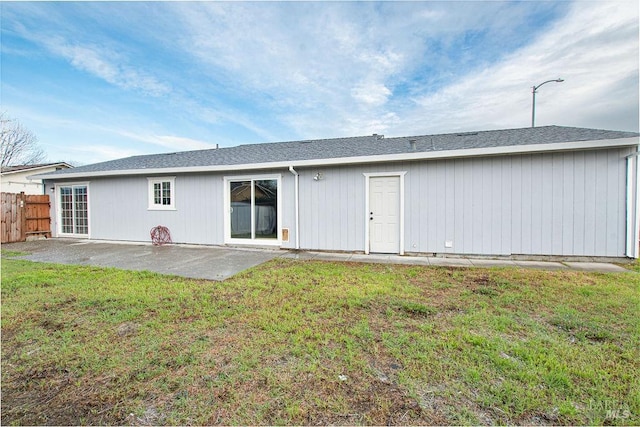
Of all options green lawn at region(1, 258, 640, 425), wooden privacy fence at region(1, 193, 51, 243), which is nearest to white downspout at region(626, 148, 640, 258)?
green lawn at region(1, 258, 640, 425)

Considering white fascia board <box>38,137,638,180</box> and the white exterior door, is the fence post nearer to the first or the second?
white fascia board <box>38,137,638,180</box>

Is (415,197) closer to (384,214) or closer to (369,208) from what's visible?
(384,214)

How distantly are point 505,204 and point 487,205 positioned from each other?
362 millimetres

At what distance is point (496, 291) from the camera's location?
4.14m

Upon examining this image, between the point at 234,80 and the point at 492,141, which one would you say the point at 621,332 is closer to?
the point at 492,141

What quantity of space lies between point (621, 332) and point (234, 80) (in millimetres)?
13437

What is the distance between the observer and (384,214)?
7.16 m

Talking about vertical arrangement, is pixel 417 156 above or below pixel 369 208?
above

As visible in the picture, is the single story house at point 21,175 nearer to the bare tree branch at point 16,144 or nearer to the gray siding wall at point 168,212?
the bare tree branch at point 16,144

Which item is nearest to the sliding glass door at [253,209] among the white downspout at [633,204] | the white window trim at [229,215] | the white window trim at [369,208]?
the white window trim at [229,215]

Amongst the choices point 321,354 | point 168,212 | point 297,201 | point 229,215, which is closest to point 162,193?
point 168,212

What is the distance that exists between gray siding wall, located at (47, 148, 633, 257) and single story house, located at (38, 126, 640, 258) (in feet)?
0.07

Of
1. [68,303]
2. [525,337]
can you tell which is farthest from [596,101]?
[68,303]

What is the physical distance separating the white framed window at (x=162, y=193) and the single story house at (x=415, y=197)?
4 centimetres
